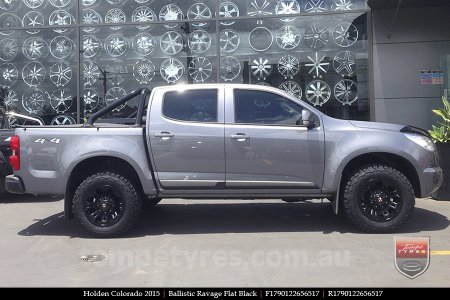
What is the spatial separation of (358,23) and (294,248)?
701cm

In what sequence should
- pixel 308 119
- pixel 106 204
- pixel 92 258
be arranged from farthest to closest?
pixel 106 204
pixel 308 119
pixel 92 258

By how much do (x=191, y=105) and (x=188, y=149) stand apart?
0.61 metres

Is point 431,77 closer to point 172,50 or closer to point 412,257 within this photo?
point 172,50

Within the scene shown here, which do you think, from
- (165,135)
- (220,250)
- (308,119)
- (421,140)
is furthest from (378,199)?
(165,135)

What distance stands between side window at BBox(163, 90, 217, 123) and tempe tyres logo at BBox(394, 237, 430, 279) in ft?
8.83

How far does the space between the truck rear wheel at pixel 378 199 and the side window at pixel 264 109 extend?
109 cm

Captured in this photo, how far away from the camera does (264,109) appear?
21.4 ft

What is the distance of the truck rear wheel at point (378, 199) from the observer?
6.23 m

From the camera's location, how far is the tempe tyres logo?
4.75 metres

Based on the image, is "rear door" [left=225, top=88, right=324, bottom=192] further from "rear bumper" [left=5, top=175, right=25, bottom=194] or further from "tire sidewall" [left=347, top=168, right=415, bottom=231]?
"rear bumper" [left=5, top=175, right=25, bottom=194]

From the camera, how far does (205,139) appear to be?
631 centimetres

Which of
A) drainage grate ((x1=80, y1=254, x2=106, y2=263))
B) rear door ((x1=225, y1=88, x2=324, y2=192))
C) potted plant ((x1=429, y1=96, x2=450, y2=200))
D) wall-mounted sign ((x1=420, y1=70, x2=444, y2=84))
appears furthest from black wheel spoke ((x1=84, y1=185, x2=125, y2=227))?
wall-mounted sign ((x1=420, y1=70, x2=444, y2=84))

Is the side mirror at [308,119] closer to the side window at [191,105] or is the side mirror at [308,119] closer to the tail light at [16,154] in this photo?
the side window at [191,105]
